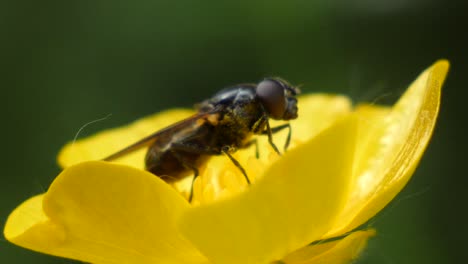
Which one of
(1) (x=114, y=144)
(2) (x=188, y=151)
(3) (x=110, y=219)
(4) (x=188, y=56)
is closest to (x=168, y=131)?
(2) (x=188, y=151)

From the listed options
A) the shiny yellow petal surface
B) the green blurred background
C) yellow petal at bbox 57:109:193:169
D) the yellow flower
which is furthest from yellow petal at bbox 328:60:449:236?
the green blurred background

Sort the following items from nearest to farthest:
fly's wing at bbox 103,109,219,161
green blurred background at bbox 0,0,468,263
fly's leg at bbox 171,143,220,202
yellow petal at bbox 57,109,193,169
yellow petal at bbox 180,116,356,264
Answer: yellow petal at bbox 180,116,356,264, fly's wing at bbox 103,109,219,161, fly's leg at bbox 171,143,220,202, yellow petal at bbox 57,109,193,169, green blurred background at bbox 0,0,468,263

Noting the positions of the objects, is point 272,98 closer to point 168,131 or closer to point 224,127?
point 224,127

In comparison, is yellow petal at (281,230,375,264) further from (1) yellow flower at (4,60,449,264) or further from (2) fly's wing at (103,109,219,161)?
(2) fly's wing at (103,109,219,161)

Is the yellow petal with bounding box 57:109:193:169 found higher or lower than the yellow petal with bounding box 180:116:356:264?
lower

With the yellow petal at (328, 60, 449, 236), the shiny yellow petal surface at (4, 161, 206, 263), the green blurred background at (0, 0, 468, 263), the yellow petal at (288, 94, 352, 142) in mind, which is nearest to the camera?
the shiny yellow petal surface at (4, 161, 206, 263)

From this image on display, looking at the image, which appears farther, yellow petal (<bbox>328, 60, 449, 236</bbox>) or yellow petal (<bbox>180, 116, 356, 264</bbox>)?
yellow petal (<bbox>328, 60, 449, 236</bbox>)

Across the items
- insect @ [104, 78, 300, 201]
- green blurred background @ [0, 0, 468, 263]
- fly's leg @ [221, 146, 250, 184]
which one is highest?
insect @ [104, 78, 300, 201]

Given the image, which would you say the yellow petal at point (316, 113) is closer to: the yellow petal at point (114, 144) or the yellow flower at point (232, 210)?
the yellow petal at point (114, 144)

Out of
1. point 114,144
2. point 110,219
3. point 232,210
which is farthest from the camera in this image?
point 114,144

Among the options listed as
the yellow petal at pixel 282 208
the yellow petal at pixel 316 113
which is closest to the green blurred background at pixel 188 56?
the yellow petal at pixel 316 113
